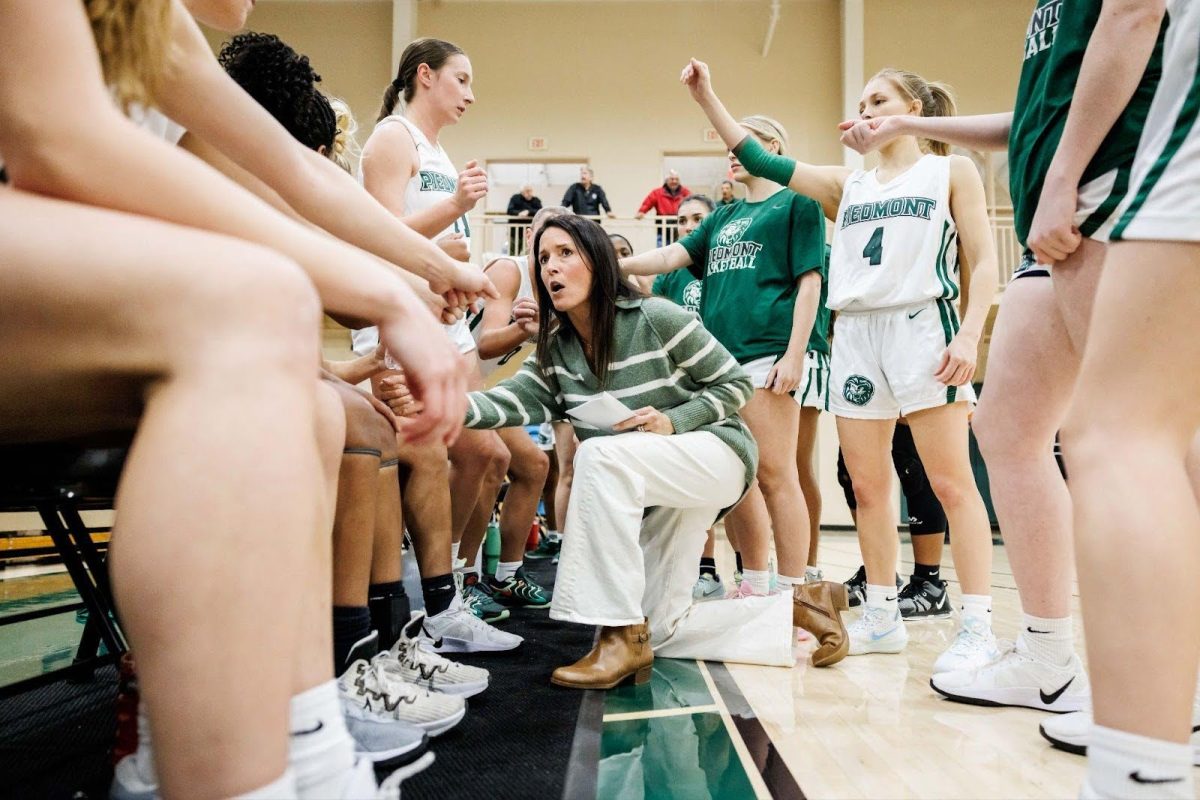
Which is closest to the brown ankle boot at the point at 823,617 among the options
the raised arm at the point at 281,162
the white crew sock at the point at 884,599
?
the white crew sock at the point at 884,599

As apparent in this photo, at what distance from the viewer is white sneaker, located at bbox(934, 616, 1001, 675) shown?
168 cm

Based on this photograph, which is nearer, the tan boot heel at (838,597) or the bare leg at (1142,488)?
the bare leg at (1142,488)

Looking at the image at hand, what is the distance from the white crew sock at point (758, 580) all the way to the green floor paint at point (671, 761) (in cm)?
103

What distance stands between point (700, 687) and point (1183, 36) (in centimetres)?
141

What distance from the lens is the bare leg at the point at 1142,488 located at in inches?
28.0

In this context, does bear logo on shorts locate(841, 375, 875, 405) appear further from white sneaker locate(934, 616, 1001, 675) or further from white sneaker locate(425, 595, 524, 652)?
white sneaker locate(425, 595, 524, 652)

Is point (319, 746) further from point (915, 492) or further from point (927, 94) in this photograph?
point (915, 492)

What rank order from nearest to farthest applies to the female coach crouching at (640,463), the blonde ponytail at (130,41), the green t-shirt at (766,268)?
the blonde ponytail at (130,41) → the female coach crouching at (640,463) → the green t-shirt at (766,268)

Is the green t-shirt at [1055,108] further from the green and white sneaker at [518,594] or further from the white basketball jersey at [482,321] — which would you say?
the green and white sneaker at [518,594]

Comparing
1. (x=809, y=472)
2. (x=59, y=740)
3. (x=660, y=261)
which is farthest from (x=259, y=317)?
(x=809, y=472)

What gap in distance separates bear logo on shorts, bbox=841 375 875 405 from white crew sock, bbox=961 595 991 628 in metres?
0.57

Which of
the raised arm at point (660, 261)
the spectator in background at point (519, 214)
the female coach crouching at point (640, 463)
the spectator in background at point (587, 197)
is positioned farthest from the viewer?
the spectator in background at point (519, 214)

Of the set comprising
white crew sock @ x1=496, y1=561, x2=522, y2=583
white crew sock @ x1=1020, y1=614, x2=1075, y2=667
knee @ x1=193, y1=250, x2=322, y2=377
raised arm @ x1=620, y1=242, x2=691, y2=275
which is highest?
raised arm @ x1=620, y1=242, x2=691, y2=275

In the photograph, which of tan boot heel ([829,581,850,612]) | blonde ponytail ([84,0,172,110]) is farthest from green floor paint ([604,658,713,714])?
blonde ponytail ([84,0,172,110])
